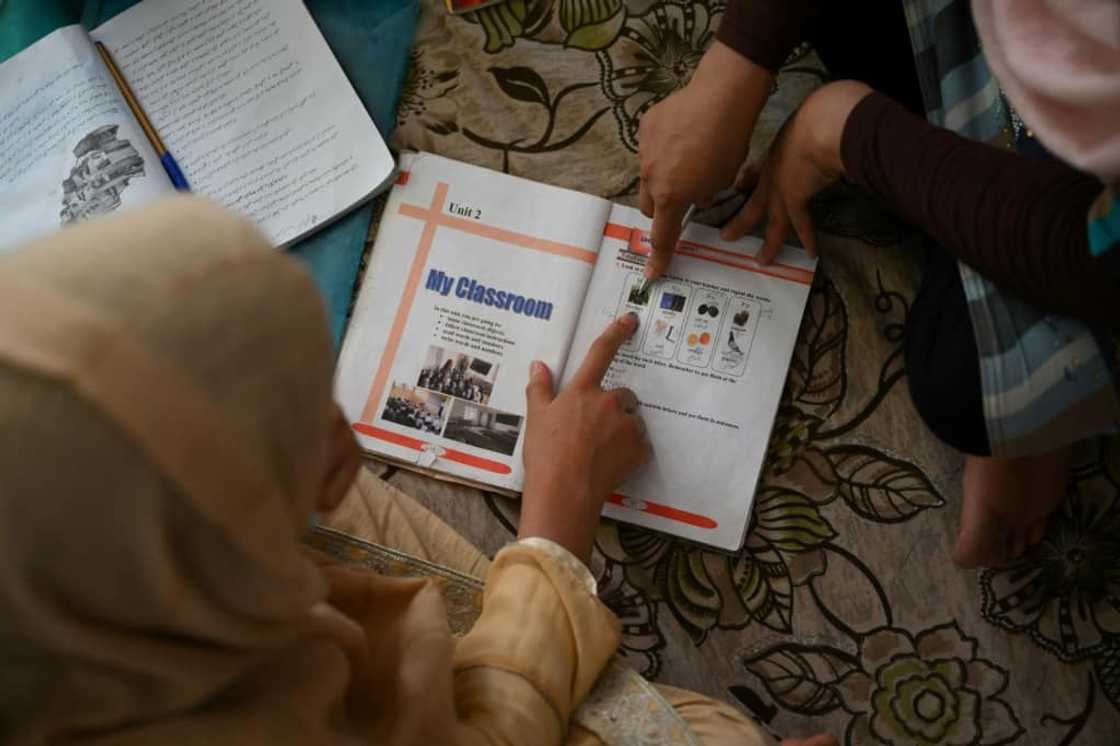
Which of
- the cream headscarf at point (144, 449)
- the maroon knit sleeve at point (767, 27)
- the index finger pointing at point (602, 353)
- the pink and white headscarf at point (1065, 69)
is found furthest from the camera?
the index finger pointing at point (602, 353)

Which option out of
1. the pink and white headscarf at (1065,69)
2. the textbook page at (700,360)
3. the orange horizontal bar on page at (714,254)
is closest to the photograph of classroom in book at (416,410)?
the textbook page at (700,360)

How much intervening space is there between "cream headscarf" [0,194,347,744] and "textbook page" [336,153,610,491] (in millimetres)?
469

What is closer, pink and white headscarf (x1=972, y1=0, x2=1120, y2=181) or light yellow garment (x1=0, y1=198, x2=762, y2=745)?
light yellow garment (x1=0, y1=198, x2=762, y2=745)

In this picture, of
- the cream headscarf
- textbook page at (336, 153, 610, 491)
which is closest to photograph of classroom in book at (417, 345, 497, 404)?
textbook page at (336, 153, 610, 491)

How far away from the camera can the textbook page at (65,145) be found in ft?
2.73

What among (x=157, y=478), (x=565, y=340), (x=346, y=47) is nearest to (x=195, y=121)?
(x=346, y=47)

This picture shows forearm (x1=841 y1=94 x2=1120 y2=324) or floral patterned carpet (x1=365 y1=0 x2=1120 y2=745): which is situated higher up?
forearm (x1=841 y1=94 x2=1120 y2=324)

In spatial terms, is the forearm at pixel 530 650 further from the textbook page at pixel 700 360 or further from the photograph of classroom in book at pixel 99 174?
the photograph of classroom in book at pixel 99 174

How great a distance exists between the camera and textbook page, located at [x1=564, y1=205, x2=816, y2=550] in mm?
820

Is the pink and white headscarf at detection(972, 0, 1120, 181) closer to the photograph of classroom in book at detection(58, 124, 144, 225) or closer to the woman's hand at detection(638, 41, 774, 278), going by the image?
the woman's hand at detection(638, 41, 774, 278)

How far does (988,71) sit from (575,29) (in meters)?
0.40

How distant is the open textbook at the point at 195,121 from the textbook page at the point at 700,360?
25cm

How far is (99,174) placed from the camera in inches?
32.9

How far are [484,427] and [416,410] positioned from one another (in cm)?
7
